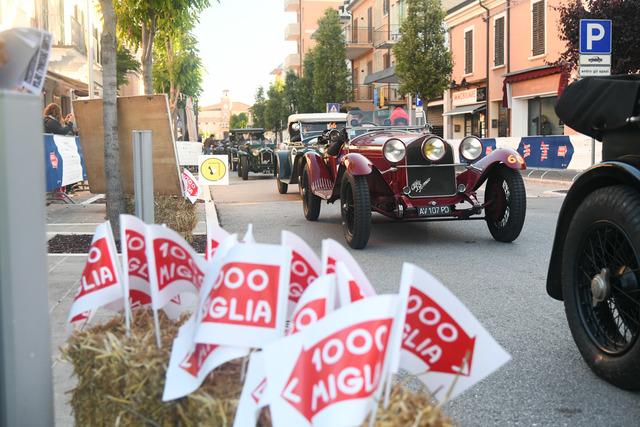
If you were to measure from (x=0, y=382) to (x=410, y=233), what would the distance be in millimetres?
7469

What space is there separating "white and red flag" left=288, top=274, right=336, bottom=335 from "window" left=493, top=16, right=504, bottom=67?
1124 inches

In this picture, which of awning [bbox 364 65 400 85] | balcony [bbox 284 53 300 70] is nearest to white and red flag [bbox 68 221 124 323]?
awning [bbox 364 65 400 85]

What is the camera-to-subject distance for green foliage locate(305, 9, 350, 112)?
4531cm

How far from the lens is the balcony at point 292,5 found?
251 ft

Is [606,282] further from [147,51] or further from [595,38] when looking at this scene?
[147,51]

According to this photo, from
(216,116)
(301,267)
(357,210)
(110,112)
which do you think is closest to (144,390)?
(301,267)

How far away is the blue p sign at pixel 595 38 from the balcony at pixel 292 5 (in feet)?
224

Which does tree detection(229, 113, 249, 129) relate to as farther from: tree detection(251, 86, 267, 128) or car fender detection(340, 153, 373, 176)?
car fender detection(340, 153, 373, 176)

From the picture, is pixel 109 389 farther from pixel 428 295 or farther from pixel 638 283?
pixel 638 283

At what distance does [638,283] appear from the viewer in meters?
3.11

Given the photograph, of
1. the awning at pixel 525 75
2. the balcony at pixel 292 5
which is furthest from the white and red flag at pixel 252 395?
the balcony at pixel 292 5

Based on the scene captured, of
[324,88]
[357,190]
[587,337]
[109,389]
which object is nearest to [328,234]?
[357,190]

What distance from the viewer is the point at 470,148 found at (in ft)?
26.7

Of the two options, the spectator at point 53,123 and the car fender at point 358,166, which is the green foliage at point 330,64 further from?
the car fender at point 358,166
